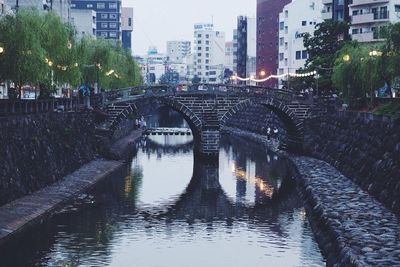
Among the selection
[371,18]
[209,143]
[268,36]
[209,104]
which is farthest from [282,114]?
[268,36]

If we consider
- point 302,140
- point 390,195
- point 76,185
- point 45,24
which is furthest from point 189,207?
point 302,140

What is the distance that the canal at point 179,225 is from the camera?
119ft

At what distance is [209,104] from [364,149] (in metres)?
28.7

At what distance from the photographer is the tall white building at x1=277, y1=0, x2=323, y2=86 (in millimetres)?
140250

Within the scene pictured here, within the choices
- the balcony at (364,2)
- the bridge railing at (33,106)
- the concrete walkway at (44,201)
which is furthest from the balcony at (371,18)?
the concrete walkway at (44,201)

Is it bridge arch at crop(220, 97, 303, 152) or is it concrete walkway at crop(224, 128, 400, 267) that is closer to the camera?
concrete walkway at crop(224, 128, 400, 267)

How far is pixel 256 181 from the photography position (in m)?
65.9

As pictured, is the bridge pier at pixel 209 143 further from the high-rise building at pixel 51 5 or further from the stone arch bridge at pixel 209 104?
the high-rise building at pixel 51 5

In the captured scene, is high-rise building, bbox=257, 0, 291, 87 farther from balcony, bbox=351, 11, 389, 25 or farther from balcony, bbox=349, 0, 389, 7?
balcony, bbox=351, 11, 389, 25

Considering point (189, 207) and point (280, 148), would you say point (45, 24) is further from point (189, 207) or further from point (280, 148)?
point (280, 148)

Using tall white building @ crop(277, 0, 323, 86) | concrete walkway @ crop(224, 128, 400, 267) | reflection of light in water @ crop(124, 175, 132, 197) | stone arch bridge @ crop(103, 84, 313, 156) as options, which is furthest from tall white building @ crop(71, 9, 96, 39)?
concrete walkway @ crop(224, 128, 400, 267)

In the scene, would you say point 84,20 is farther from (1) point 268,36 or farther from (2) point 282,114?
(2) point 282,114

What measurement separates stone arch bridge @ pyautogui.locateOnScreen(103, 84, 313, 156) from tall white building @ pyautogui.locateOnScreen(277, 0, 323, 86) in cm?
5695

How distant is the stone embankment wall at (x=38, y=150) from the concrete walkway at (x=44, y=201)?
2.01 ft
